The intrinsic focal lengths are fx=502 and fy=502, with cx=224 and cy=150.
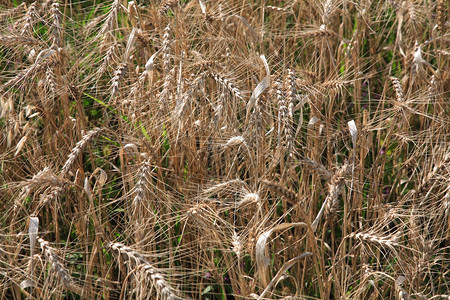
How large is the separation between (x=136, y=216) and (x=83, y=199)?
0.38 meters

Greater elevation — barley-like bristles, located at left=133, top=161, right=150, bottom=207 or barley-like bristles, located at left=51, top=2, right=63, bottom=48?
barley-like bristles, located at left=51, top=2, right=63, bottom=48

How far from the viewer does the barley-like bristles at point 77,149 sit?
5.71 ft

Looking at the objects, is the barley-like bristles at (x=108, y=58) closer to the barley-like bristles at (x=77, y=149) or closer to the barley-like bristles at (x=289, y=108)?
the barley-like bristles at (x=77, y=149)

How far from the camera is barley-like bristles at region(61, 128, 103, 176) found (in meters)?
1.74

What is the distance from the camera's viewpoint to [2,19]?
227 centimetres

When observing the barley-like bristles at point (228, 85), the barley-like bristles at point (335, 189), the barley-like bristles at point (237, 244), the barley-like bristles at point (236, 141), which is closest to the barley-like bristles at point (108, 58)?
the barley-like bristles at point (228, 85)

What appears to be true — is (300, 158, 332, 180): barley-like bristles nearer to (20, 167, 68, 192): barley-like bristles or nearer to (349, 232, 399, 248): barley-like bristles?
(349, 232, 399, 248): barley-like bristles

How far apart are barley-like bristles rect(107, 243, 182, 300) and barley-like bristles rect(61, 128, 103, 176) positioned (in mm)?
329

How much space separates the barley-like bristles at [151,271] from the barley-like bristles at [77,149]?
0.33 meters

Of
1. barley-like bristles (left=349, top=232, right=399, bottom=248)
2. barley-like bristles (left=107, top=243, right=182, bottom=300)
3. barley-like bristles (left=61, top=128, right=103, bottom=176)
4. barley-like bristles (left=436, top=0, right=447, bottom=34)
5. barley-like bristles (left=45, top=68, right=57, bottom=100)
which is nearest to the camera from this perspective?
barley-like bristles (left=107, top=243, right=182, bottom=300)

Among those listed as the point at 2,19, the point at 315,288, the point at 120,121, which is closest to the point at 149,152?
the point at 120,121

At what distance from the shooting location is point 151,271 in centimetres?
151

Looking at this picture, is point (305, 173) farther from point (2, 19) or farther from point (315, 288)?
point (2, 19)

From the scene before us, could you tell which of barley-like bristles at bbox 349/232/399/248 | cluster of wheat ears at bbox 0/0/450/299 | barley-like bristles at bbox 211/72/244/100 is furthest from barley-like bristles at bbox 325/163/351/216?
barley-like bristles at bbox 211/72/244/100
